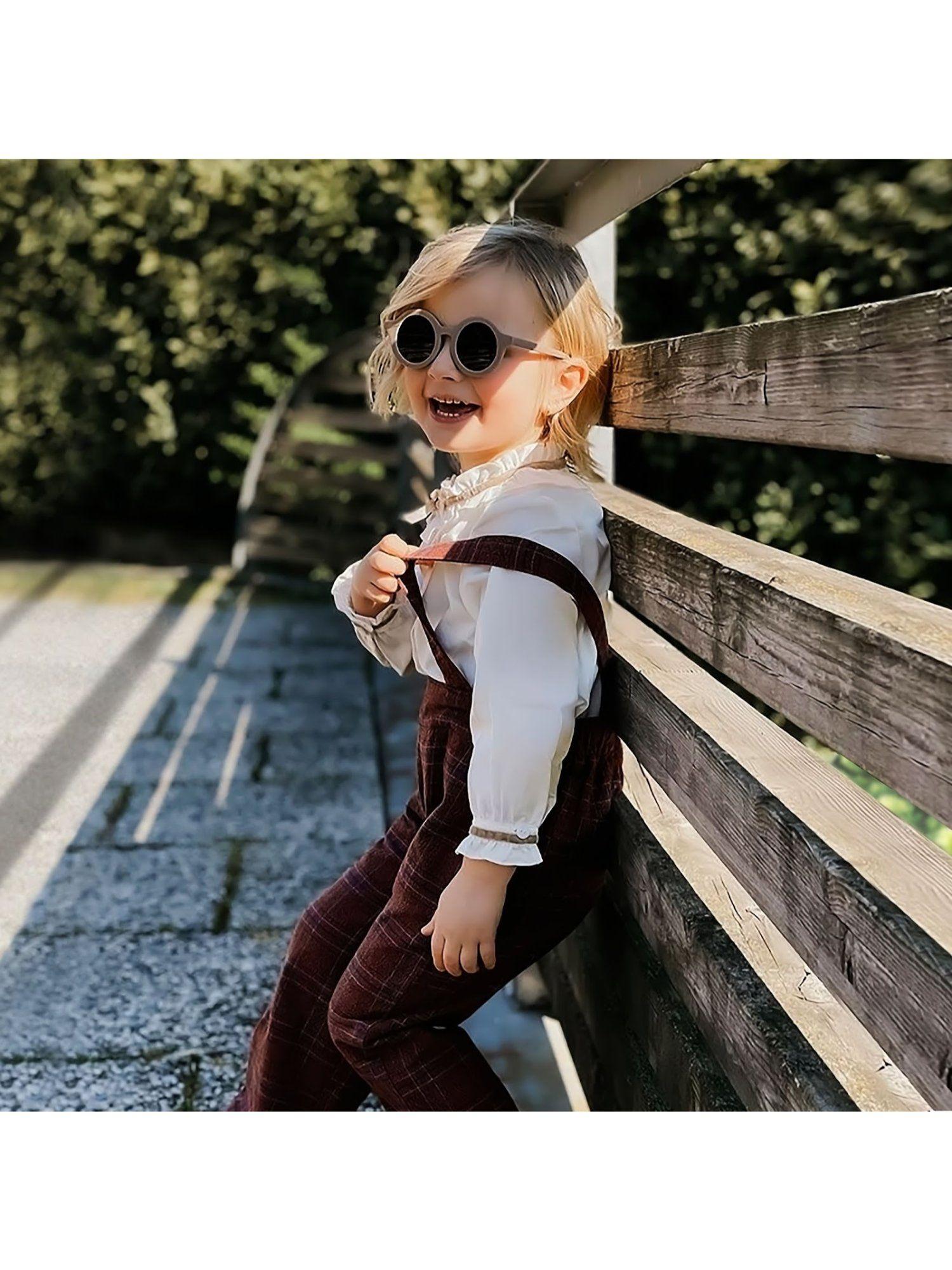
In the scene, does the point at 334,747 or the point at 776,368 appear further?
the point at 334,747

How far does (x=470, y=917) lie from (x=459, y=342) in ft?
2.19

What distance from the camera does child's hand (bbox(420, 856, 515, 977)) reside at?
1.57 m

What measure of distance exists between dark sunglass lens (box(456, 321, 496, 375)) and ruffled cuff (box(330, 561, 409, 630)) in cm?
32

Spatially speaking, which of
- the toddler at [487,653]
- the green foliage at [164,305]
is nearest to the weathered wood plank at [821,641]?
the toddler at [487,653]

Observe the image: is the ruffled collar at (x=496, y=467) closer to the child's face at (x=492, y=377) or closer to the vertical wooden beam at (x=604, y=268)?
the child's face at (x=492, y=377)

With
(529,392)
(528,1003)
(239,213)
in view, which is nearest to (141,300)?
(239,213)

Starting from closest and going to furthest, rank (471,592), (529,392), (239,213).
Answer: (471,592)
(529,392)
(239,213)

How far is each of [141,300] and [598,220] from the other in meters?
5.24

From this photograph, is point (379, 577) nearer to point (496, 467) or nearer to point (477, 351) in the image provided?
point (496, 467)

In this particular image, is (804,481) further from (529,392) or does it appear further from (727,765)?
(727,765)

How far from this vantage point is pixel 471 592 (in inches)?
64.4

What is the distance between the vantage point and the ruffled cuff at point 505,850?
5.03 feet

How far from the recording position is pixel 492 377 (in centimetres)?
170

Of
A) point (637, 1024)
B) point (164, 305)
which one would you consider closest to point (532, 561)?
point (637, 1024)
